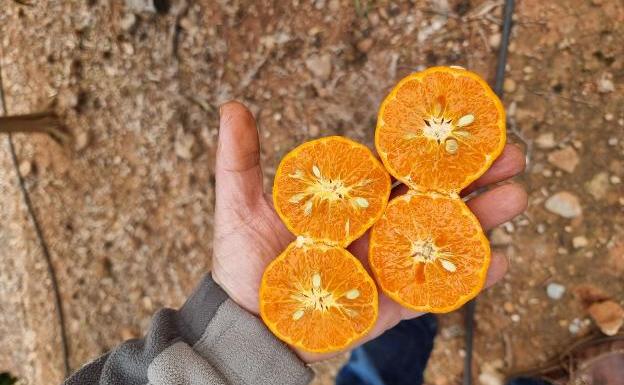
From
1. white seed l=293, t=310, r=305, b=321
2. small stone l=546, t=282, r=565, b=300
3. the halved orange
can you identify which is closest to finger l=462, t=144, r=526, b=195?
the halved orange

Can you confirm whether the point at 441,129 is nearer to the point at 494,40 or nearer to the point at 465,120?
the point at 465,120

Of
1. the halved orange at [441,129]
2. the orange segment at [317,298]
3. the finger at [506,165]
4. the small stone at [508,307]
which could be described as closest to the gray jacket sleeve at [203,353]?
the orange segment at [317,298]

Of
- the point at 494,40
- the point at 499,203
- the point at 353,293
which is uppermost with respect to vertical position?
the point at 494,40

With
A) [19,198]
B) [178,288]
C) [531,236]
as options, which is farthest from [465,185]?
[19,198]

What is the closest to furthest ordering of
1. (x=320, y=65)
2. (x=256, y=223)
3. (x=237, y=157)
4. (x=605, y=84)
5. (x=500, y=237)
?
(x=237, y=157) < (x=256, y=223) < (x=605, y=84) < (x=500, y=237) < (x=320, y=65)

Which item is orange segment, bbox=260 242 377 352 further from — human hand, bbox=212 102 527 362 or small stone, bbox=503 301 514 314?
small stone, bbox=503 301 514 314

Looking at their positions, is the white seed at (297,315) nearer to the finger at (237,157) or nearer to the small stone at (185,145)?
the finger at (237,157)

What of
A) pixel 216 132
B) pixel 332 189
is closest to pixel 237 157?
pixel 332 189
